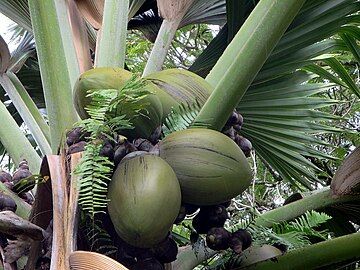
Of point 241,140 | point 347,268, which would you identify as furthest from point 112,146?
point 347,268

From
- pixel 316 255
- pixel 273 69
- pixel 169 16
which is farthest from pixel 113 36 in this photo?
pixel 316 255

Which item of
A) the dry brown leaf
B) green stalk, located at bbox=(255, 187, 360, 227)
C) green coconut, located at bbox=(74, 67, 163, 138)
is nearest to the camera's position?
the dry brown leaf

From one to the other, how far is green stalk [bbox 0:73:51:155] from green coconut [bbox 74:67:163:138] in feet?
1.36

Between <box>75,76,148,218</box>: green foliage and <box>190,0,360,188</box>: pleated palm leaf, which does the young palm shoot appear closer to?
<box>190,0,360,188</box>: pleated palm leaf

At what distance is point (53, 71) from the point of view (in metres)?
1.12

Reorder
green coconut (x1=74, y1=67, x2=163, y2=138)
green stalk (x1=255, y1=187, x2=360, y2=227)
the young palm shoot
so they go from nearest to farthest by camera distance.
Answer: green coconut (x1=74, y1=67, x2=163, y2=138) → green stalk (x1=255, y1=187, x2=360, y2=227) → the young palm shoot

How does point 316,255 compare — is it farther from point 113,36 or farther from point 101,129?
→ point 113,36

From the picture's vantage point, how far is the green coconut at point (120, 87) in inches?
36.1

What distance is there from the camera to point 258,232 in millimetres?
1070

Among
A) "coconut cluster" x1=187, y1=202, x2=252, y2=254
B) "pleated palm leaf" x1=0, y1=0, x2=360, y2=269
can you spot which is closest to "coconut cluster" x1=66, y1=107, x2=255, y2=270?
"coconut cluster" x1=187, y1=202, x2=252, y2=254

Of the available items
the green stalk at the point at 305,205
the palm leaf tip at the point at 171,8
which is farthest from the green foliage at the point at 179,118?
the palm leaf tip at the point at 171,8

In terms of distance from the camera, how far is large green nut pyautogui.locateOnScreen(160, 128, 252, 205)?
34.0 inches

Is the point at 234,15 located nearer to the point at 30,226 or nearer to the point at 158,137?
the point at 158,137

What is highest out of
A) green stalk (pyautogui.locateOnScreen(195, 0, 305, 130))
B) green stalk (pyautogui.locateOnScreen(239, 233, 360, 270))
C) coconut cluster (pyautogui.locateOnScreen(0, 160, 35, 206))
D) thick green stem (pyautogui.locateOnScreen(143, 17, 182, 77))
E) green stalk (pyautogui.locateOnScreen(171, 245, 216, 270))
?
green stalk (pyautogui.locateOnScreen(195, 0, 305, 130))
